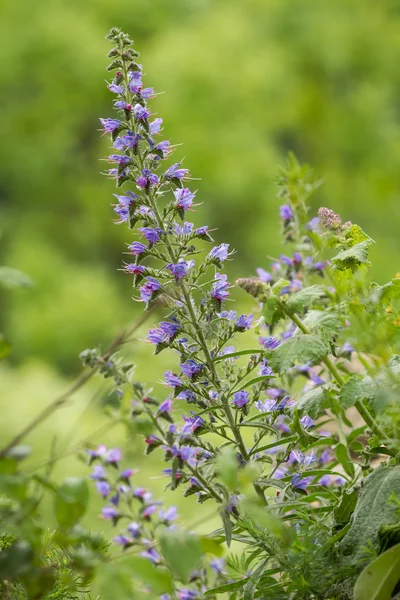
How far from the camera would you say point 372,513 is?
475 millimetres

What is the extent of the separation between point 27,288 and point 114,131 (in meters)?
0.19

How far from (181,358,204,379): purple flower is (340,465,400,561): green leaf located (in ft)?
0.45

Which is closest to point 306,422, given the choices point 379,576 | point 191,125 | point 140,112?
point 379,576

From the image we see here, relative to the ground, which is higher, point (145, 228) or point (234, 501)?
point (145, 228)

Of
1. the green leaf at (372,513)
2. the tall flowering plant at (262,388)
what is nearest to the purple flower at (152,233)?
the tall flowering plant at (262,388)

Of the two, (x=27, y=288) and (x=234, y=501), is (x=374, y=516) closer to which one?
(x=234, y=501)

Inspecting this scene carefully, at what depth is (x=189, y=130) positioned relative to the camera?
181 inches

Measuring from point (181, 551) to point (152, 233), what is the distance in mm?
261

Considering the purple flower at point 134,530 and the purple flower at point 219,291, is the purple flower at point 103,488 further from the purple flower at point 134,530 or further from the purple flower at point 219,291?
the purple flower at point 219,291

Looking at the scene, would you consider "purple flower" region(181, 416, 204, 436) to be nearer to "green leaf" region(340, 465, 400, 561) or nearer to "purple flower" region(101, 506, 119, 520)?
"green leaf" region(340, 465, 400, 561)

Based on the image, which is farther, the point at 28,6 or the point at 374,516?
the point at 28,6

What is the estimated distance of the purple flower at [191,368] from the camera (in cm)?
53

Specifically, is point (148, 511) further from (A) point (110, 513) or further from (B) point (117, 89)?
(B) point (117, 89)

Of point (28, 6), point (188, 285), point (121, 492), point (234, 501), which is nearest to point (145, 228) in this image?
point (188, 285)
